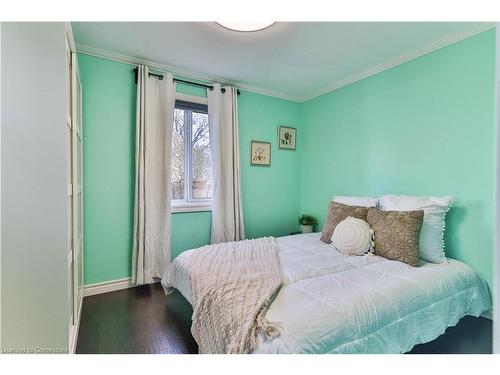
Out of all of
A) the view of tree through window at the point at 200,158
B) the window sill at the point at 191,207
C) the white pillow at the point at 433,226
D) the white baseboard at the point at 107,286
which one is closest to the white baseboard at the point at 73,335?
the white baseboard at the point at 107,286

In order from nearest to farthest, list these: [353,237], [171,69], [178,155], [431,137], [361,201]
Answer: [353,237] < [431,137] < [361,201] < [171,69] < [178,155]

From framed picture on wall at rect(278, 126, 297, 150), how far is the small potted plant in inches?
42.6

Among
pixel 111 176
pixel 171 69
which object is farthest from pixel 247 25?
pixel 111 176

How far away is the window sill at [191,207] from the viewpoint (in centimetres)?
299

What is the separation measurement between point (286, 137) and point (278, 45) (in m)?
1.54

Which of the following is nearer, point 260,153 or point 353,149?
point 353,149

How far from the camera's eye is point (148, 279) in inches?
106

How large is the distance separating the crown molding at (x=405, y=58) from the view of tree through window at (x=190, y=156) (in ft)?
5.74

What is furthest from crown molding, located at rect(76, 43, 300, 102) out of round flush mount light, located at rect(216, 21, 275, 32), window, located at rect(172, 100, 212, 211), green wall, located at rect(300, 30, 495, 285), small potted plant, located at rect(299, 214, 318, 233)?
small potted plant, located at rect(299, 214, 318, 233)

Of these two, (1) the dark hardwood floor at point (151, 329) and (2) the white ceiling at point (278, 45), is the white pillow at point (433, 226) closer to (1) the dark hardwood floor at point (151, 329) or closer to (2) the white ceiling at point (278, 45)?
(1) the dark hardwood floor at point (151, 329)

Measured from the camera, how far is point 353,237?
218 cm

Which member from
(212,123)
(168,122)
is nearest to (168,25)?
(168,122)

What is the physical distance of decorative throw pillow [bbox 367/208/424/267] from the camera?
6.45 feet

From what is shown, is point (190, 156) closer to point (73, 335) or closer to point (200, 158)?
point (200, 158)
